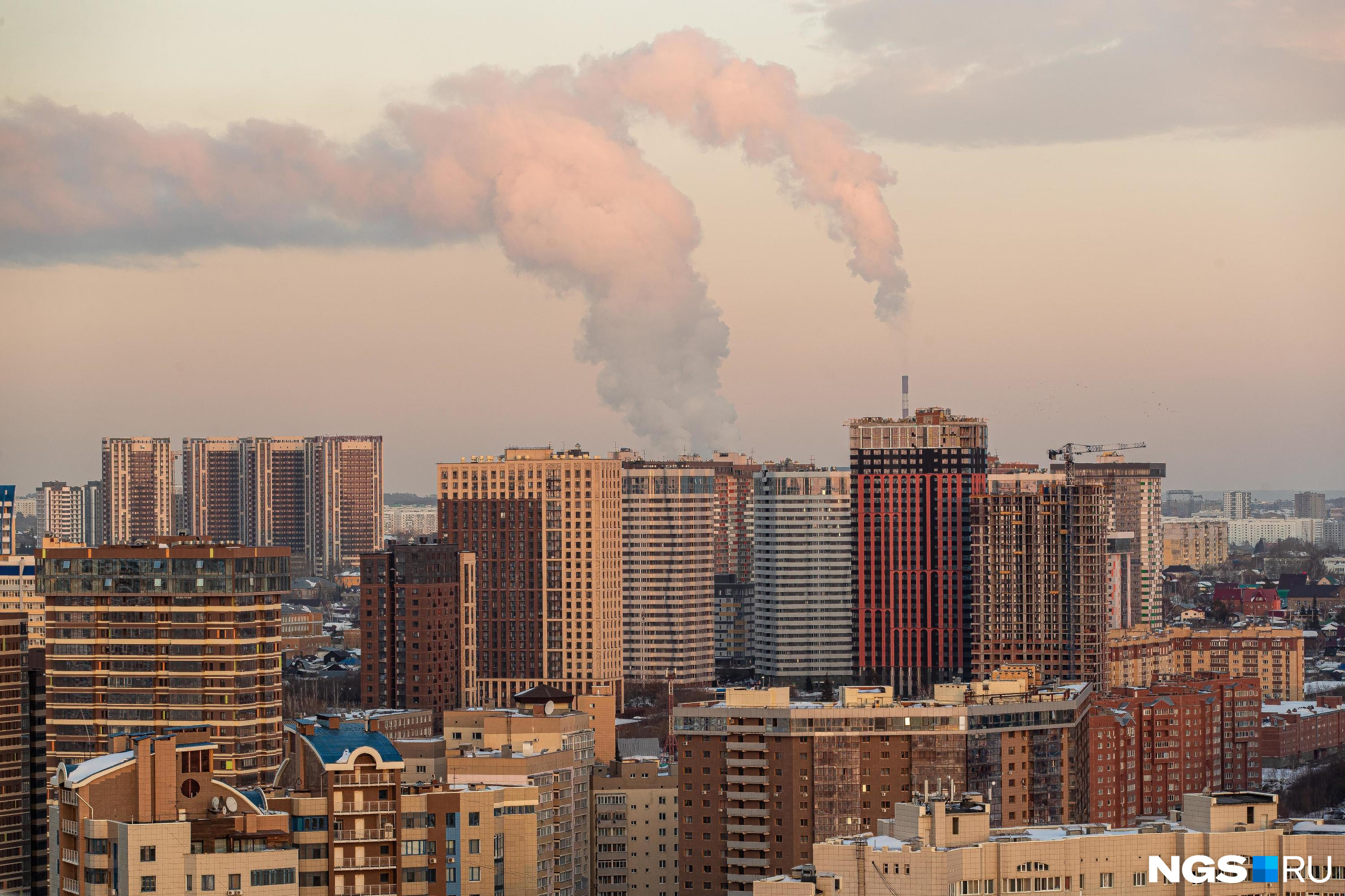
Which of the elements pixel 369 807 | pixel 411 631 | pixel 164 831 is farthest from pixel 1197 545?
pixel 164 831

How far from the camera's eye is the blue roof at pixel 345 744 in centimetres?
2384

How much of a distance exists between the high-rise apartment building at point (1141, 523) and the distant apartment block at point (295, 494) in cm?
4198

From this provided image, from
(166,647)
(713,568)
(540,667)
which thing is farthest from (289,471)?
(166,647)

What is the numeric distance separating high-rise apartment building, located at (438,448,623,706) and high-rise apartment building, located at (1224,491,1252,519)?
285ft

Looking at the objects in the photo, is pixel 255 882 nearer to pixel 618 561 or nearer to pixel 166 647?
pixel 166 647

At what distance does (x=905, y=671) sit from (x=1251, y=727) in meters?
17.4

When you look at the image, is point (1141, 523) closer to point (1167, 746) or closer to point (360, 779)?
point (1167, 746)

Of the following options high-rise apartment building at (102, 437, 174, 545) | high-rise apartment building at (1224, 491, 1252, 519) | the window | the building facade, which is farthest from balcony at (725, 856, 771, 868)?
high-rise apartment building at (1224, 491, 1252, 519)

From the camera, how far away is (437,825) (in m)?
24.7

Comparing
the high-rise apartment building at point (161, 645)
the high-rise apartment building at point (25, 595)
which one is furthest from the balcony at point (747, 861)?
the high-rise apartment building at point (25, 595)

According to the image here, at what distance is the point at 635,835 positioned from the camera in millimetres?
36062

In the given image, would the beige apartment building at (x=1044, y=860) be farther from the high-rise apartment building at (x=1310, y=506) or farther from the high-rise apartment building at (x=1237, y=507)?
the high-rise apartment building at (x=1237, y=507)

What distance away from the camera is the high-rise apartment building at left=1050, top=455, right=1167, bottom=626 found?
96.9m

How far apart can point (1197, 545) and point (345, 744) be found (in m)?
115
